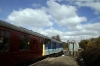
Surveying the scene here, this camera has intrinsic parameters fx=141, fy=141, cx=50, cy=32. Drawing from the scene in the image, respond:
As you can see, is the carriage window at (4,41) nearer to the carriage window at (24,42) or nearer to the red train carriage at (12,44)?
the red train carriage at (12,44)

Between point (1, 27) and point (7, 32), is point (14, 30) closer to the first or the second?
point (7, 32)

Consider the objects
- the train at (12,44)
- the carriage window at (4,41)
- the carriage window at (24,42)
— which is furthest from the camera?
the carriage window at (24,42)

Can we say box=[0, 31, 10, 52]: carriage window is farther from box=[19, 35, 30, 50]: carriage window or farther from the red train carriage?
box=[19, 35, 30, 50]: carriage window

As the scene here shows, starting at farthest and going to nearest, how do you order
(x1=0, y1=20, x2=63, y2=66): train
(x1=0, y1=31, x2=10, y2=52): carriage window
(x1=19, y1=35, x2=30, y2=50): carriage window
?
(x1=19, y1=35, x2=30, y2=50): carriage window, (x1=0, y1=20, x2=63, y2=66): train, (x1=0, y1=31, x2=10, y2=52): carriage window

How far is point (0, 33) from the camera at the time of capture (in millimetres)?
7949

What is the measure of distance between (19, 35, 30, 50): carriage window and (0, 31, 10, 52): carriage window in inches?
65.1

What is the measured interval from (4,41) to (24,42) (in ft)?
9.02

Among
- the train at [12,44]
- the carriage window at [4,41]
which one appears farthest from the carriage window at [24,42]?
the carriage window at [4,41]

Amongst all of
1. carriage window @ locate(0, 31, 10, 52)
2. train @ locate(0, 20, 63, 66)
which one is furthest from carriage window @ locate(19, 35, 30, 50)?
carriage window @ locate(0, 31, 10, 52)

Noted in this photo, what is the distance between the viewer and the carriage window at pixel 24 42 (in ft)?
34.1

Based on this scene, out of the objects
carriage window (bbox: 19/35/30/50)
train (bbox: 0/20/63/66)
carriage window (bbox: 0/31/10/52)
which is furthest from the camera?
carriage window (bbox: 19/35/30/50)

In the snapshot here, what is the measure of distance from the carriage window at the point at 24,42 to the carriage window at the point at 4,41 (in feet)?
5.43

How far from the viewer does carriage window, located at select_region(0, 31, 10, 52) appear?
8020 millimetres

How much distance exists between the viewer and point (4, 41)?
8289 millimetres
